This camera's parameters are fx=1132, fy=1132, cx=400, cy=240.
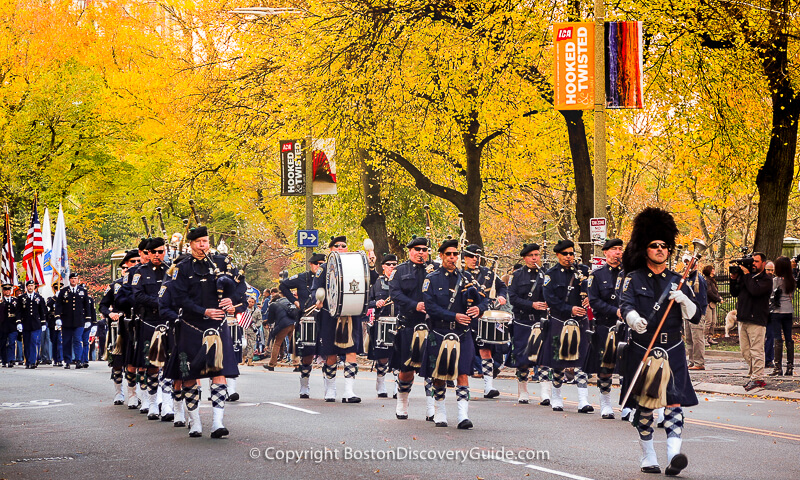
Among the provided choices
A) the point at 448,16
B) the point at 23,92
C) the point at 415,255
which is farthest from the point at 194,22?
the point at 415,255

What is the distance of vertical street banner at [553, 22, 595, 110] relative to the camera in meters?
19.3

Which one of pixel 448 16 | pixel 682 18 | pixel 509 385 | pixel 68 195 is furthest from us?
pixel 68 195

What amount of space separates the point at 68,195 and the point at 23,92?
168 inches

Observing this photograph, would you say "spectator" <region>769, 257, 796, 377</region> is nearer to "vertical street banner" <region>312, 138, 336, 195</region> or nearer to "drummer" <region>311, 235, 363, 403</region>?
"drummer" <region>311, 235, 363, 403</region>

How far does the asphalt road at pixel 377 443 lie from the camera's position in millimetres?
9391

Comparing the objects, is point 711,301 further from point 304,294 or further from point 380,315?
point 304,294

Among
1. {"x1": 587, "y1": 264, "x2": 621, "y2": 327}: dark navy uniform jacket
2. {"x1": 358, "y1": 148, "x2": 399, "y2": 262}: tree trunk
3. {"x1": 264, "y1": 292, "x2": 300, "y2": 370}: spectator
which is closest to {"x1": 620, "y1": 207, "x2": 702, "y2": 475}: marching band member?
{"x1": 587, "y1": 264, "x2": 621, "y2": 327}: dark navy uniform jacket

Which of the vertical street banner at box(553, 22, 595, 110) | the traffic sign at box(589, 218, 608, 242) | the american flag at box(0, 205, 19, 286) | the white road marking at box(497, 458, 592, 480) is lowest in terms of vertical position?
the white road marking at box(497, 458, 592, 480)

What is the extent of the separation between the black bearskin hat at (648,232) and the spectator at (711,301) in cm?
1151

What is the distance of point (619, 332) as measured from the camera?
10266mm

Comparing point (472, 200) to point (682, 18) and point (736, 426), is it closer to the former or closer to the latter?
point (682, 18)

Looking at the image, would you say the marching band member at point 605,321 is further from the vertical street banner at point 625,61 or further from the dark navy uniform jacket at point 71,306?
the dark navy uniform jacket at point 71,306

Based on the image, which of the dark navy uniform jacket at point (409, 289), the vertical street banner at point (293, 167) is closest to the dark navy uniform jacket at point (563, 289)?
the dark navy uniform jacket at point (409, 289)

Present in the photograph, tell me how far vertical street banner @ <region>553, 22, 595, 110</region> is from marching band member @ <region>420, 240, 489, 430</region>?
23.7 feet
